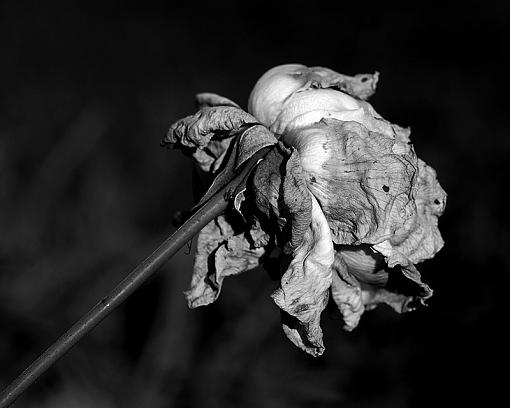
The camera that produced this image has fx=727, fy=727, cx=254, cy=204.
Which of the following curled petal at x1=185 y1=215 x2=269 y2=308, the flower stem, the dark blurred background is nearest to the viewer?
the flower stem

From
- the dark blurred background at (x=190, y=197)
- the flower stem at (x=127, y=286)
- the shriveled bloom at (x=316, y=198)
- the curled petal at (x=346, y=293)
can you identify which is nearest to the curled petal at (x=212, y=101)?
the shriveled bloom at (x=316, y=198)

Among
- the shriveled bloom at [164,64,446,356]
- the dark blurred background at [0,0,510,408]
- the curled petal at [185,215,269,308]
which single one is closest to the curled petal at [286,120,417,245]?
the shriveled bloom at [164,64,446,356]

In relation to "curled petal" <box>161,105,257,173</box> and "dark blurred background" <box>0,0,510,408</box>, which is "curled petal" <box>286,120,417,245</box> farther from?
"dark blurred background" <box>0,0,510,408</box>

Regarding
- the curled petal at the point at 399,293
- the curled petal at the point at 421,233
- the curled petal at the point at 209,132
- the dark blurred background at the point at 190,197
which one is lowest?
the dark blurred background at the point at 190,197

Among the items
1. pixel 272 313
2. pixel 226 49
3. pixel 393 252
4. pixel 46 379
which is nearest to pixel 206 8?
pixel 226 49

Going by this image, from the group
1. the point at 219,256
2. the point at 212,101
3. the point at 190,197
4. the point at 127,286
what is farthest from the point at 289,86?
the point at 190,197

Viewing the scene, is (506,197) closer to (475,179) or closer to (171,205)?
(475,179)

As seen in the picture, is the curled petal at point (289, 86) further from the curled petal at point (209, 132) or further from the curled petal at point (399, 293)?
the curled petal at point (399, 293)
